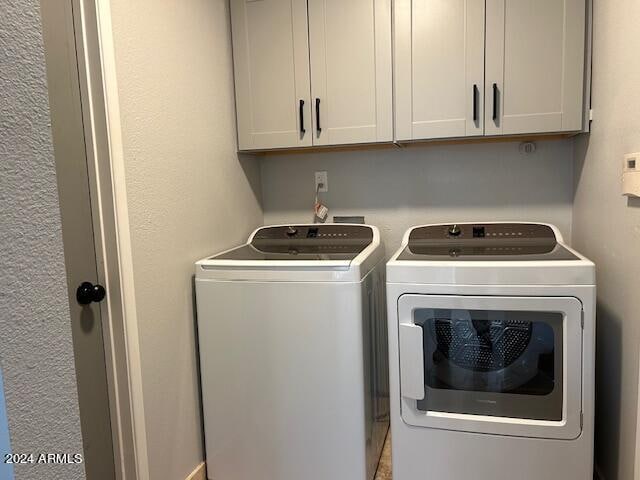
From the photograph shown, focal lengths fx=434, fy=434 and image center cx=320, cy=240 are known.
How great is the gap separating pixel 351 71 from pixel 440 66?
15.0 inches

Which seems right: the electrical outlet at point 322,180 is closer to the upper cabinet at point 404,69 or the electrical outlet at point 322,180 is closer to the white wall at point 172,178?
the upper cabinet at point 404,69

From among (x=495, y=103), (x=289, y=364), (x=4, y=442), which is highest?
(x=495, y=103)

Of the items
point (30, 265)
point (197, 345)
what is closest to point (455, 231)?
point (197, 345)

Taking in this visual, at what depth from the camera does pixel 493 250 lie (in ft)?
5.53

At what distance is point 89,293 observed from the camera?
1.30 metres

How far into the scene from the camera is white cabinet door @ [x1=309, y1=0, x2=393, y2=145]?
1.87 meters

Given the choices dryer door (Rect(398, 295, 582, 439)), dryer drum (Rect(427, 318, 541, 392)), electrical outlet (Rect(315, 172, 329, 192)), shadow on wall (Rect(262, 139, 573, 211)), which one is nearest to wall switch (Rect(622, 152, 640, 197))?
dryer door (Rect(398, 295, 582, 439))

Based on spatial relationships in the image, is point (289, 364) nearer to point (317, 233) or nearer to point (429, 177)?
point (317, 233)

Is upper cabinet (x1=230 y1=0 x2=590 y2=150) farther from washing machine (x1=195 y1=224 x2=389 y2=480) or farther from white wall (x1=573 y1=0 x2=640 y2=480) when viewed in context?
washing machine (x1=195 y1=224 x2=389 y2=480)

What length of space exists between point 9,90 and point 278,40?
1.66 meters

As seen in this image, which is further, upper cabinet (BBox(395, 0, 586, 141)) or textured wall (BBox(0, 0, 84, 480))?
upper cabinet (BBox(395, 0, 586, 141))

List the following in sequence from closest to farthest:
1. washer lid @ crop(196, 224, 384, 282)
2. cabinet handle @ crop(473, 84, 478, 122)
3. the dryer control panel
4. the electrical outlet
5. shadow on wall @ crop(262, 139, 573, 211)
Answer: washer lid @ crop(196, 224, 384, 282) → cabinet handle @ crop(473, 84, 478, 122) → the dryer control panel → shadow on wall @ crop(262, 139, 573, 211) → the electrical outlet

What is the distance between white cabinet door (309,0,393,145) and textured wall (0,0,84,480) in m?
1.54

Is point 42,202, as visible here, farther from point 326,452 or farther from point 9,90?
point 326,452
